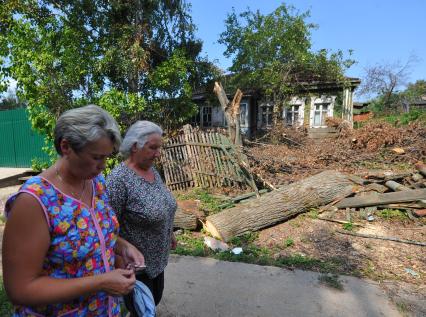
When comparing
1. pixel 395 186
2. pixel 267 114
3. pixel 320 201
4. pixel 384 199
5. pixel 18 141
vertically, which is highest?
pixel 267 114

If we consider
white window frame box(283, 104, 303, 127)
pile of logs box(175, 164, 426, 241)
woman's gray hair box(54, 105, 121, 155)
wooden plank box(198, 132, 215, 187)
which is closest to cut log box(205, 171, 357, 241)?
pile of logs box(175, 164, 426, 241)

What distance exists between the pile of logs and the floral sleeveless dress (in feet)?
12.1

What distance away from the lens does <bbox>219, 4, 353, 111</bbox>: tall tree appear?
45.6 feet

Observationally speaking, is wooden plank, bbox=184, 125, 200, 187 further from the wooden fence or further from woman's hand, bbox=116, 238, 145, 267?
woman's hand, bbox=116, 238, 145, 267

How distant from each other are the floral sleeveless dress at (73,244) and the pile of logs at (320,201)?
3686mm

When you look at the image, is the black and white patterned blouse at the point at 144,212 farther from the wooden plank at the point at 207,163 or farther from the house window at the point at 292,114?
the house window at the point at 292,114

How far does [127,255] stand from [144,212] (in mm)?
423

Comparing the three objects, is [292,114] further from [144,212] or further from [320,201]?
[144,212]

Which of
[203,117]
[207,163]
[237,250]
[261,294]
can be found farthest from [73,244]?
[203,117]

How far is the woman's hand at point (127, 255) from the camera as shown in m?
1.63

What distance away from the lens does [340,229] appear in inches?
203

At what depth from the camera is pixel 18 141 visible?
1161cm

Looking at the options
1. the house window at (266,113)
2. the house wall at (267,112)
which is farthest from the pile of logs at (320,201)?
the house window at (266,113)

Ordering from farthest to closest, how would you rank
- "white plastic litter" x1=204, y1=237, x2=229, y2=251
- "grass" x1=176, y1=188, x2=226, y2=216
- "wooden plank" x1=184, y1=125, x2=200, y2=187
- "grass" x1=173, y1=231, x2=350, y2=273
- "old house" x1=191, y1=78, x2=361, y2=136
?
"old house" x1=191, y1=78, x2=361, y2=136 → "wooden plank" x1=184, y1=125, x2=200, y2=187 → "grass" x1=176, y1=188, x2=226, y2=216 → "white plastic litter" x1=204, y1=237, x2=229, y2=251 → "grass" x1=173, y1=231, x2=350, y2=273
